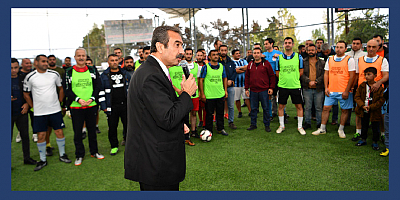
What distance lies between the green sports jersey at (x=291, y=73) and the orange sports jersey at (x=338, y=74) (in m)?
0.61

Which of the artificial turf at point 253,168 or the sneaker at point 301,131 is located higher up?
the sneaker at point 301,131

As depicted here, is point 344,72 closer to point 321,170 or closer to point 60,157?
point 321,170

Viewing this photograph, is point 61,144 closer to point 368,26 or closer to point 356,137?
point 356,137

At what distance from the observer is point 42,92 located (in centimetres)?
436

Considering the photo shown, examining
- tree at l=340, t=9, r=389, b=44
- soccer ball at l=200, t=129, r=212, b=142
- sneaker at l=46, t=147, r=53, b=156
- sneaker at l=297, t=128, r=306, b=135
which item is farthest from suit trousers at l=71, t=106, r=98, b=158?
tree at l=340, t=9, r=389, b=44

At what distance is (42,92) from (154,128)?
11.5 ft

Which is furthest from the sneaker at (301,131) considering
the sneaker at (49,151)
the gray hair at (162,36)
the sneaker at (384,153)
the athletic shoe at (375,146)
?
the sneaker at (49,151)

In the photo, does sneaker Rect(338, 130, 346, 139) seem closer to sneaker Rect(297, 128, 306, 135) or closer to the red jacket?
sneaker Rect(297, 128, 306, 135)

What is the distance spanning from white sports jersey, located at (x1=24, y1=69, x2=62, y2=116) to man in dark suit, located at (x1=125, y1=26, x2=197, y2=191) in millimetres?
3252

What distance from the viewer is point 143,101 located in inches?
64.6

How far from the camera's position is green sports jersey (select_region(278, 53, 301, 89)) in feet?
18.1

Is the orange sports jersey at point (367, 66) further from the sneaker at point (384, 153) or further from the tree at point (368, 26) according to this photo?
the tree at point (368, 26)

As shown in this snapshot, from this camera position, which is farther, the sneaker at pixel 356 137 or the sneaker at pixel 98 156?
the sneaker at pixel 356 137

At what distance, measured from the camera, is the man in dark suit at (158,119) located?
5.20ft
